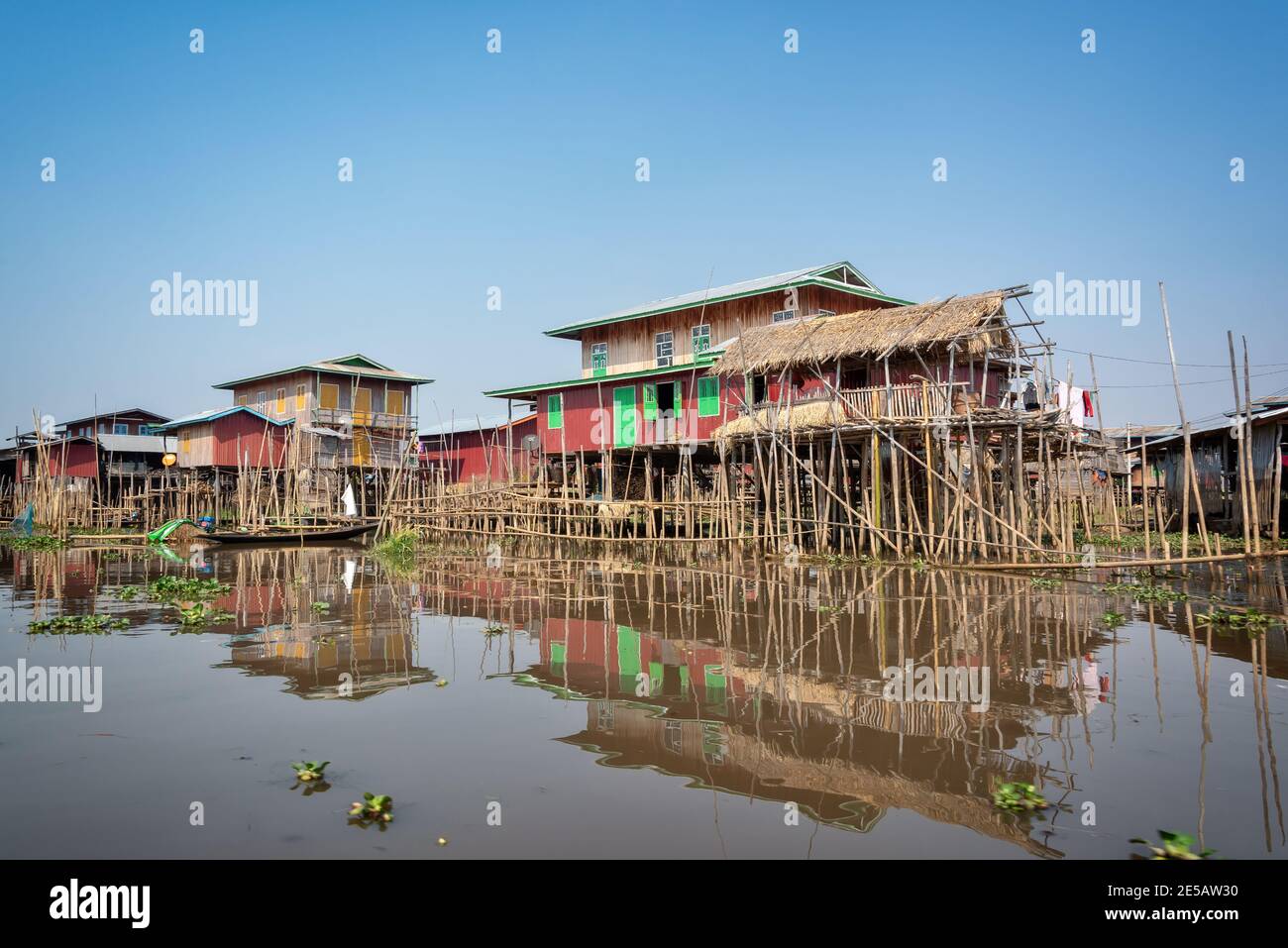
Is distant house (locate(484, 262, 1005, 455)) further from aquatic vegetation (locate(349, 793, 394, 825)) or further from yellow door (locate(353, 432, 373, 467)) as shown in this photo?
aquatic vegetation (locate(349, 793, 394, 825))

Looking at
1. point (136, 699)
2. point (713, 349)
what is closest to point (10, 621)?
point (136, 699)

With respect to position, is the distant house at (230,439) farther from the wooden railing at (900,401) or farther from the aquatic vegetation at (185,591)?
the wooden railing at (900,401)

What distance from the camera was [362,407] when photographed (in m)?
40.4

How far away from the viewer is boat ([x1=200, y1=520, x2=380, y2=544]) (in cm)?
2870

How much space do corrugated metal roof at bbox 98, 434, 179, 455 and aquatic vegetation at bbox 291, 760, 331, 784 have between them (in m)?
42.6

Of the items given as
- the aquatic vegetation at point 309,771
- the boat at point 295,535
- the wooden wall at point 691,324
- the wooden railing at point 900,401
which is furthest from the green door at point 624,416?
the aquatic vegetation at point 309,771

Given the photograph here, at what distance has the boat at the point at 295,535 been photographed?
28703 millimetres

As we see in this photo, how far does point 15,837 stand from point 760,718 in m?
5.39

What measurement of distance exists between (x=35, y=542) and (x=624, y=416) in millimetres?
21055

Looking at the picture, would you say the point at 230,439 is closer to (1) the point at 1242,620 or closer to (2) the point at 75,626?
(2) the point at 75,626

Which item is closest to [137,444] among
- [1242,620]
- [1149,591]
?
→ [1149,591]
